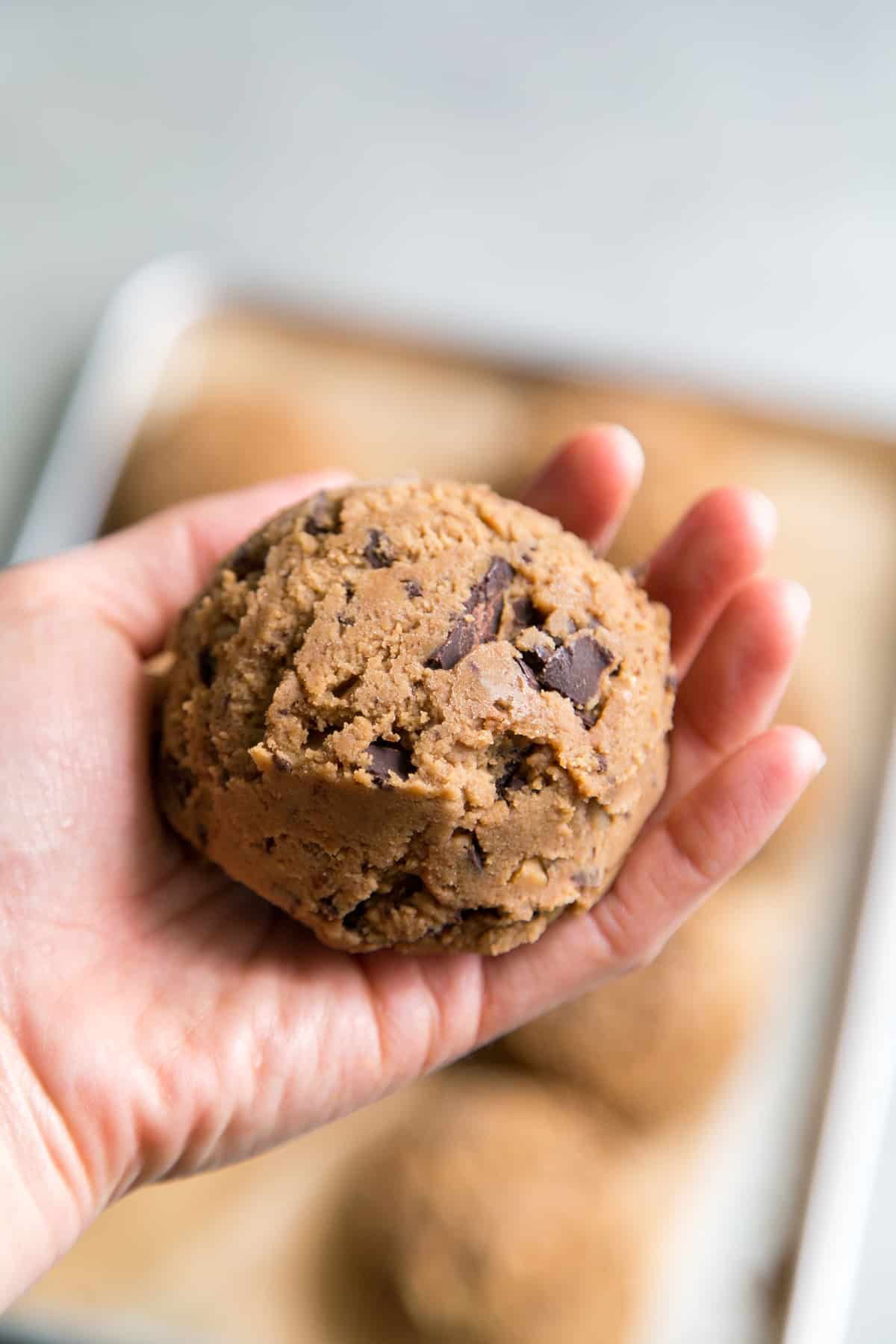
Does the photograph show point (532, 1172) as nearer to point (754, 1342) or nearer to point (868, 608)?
point (754, 1342)

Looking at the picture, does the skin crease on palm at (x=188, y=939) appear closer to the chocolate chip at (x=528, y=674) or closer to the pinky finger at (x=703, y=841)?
the pinky finger at (x=703, y=841)

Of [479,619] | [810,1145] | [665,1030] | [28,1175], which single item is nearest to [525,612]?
[479,619]

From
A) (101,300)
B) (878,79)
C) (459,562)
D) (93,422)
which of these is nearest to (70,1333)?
Result: (459,562)

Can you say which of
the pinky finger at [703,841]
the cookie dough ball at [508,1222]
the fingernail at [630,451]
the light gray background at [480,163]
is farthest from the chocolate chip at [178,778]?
the light gray background at [480,163]

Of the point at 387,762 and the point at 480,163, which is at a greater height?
the point at 480,163

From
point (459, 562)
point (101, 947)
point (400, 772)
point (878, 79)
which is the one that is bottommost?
point (101, 947)

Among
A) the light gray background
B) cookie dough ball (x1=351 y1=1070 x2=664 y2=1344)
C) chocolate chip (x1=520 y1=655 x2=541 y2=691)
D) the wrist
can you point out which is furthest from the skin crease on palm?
the light gray background

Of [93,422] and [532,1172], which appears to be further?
[93,422]

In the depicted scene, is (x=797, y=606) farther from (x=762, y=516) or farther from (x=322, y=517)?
(x=322, y=517)
